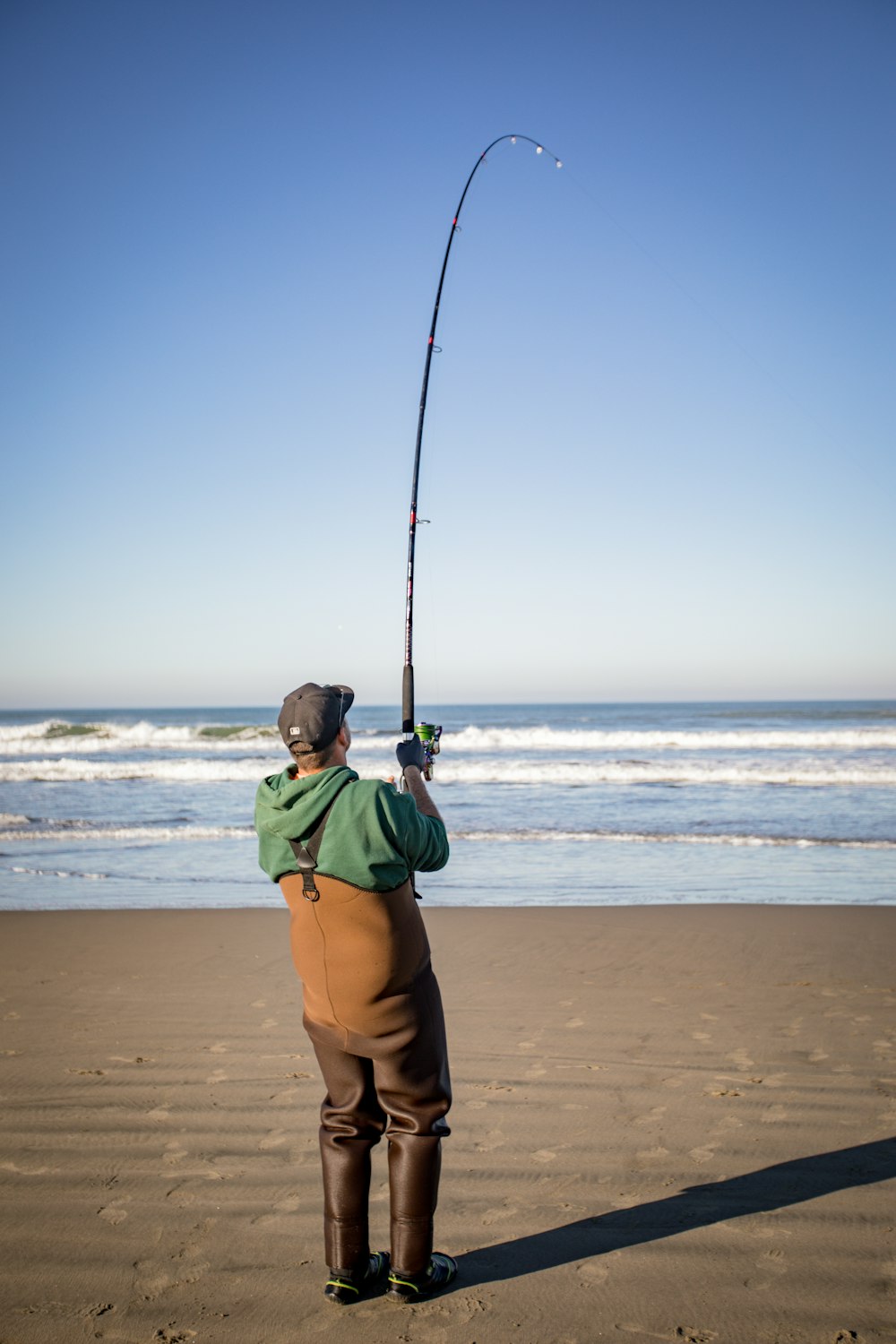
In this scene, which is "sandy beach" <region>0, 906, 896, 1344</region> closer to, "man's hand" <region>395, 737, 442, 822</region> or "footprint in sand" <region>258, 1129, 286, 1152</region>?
"footprint in sand" <region>258, 1129, 286, 1152</region>

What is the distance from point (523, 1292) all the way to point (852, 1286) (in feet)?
3.06

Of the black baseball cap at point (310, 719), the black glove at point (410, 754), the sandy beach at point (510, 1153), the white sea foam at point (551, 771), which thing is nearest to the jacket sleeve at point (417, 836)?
the black baseball cap at point (310, 719)

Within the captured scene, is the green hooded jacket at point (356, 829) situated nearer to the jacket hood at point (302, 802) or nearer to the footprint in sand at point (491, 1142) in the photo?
the jacket hood at point (302, 802)

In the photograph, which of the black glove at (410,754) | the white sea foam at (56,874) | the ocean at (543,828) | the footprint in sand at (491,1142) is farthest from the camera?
the white sea foam at (56,874)

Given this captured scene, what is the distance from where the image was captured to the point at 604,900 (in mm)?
8312

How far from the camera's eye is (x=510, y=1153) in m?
3.53

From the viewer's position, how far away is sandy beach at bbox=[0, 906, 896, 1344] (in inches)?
102

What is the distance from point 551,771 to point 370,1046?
1857 cm

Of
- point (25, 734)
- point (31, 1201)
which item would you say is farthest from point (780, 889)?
point (25, 734)

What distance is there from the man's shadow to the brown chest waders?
15.2 inches

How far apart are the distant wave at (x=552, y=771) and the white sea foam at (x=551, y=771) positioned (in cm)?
2

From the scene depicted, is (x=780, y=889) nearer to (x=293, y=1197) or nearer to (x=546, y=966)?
(x=546, y=966)

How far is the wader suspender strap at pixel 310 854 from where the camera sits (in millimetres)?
2422

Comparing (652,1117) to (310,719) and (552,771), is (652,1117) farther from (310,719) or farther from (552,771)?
(552,771)
